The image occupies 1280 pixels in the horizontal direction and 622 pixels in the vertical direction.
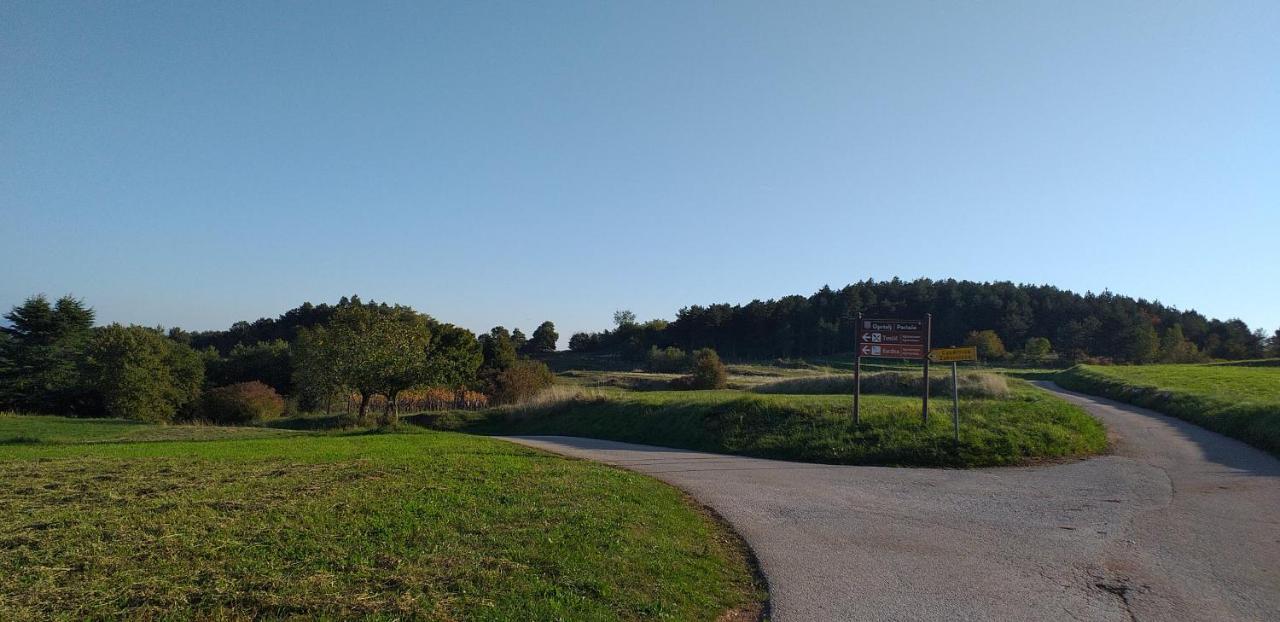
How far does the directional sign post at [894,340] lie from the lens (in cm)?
1744

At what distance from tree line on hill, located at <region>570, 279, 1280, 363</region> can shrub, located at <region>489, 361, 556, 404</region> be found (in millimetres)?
44561

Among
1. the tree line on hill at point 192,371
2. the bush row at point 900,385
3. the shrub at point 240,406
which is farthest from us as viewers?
the shrub at point 240,406

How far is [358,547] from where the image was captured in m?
6.46

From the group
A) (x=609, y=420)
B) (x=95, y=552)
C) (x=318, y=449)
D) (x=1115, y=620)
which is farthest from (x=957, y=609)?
(x=609, y=420)

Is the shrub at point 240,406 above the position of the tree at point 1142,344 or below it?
below

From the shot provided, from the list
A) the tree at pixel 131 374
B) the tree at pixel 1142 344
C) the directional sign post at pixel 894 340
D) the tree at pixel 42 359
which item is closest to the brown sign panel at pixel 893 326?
the directional sign post at pixel 894 340

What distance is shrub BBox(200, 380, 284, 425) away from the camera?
46938mm

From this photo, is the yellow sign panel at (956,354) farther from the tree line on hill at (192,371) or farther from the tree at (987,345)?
the tree at (987,345)

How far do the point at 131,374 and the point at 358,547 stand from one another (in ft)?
169

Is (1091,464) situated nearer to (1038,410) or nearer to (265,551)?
(1038,410)

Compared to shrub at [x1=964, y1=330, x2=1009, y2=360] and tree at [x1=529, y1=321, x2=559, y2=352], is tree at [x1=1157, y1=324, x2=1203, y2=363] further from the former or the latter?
tree at [x1=529, y1=321, x2=559, y2=352]

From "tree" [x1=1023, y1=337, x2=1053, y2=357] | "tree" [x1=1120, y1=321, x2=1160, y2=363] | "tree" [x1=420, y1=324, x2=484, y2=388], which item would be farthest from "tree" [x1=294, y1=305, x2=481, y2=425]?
"tree" [x1=1120, y1=321, x2=1160, y2=363]

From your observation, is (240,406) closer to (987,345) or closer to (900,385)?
(900,385)

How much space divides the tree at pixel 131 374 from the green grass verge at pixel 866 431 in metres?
38.2
